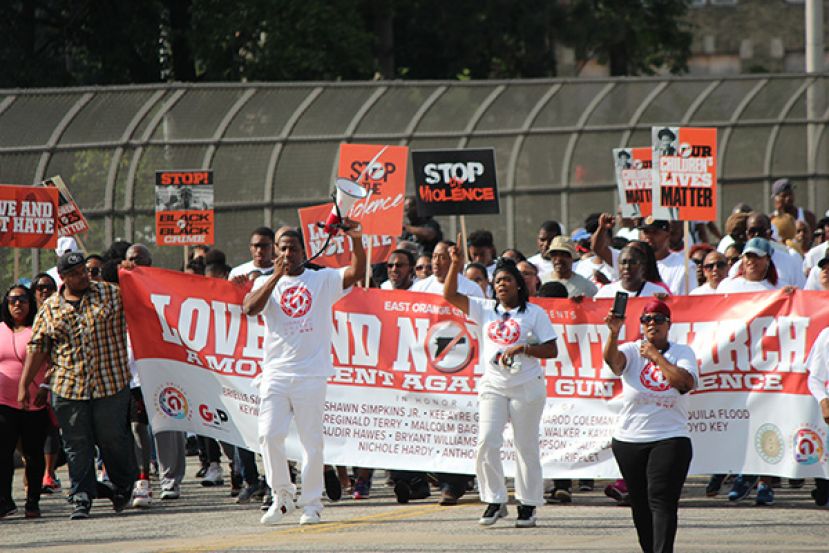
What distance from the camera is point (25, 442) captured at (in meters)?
13.2

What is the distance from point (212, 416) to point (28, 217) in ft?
14.7

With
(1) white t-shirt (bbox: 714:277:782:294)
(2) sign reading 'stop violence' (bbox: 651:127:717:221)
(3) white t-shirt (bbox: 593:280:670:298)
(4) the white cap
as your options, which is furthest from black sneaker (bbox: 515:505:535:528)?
(4) the white cap

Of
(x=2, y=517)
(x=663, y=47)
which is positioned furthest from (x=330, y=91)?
(x=663, y=47)

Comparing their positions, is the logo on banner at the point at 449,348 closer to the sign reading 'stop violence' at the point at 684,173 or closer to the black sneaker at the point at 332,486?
the black sneaker at the point at 332,486

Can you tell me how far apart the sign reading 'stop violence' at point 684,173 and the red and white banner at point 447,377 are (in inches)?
118

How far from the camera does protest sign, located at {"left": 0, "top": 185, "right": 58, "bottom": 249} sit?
658 inches

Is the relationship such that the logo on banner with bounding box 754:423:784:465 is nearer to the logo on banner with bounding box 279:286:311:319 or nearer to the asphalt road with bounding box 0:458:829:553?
the asphalt road with bounding box 0:458:829:553

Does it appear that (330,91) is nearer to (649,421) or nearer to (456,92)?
(456,92)

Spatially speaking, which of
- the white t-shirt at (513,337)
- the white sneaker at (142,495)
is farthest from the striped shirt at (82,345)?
the white t-shirt at (513,337)

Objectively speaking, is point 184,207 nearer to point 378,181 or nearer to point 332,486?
point 378,181

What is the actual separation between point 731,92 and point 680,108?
101 centimetres

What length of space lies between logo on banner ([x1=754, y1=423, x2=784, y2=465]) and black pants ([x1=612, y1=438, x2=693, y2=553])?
9.71ft

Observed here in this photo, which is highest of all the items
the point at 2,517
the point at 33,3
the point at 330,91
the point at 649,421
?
the point at 33,3

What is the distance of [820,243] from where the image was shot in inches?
681
